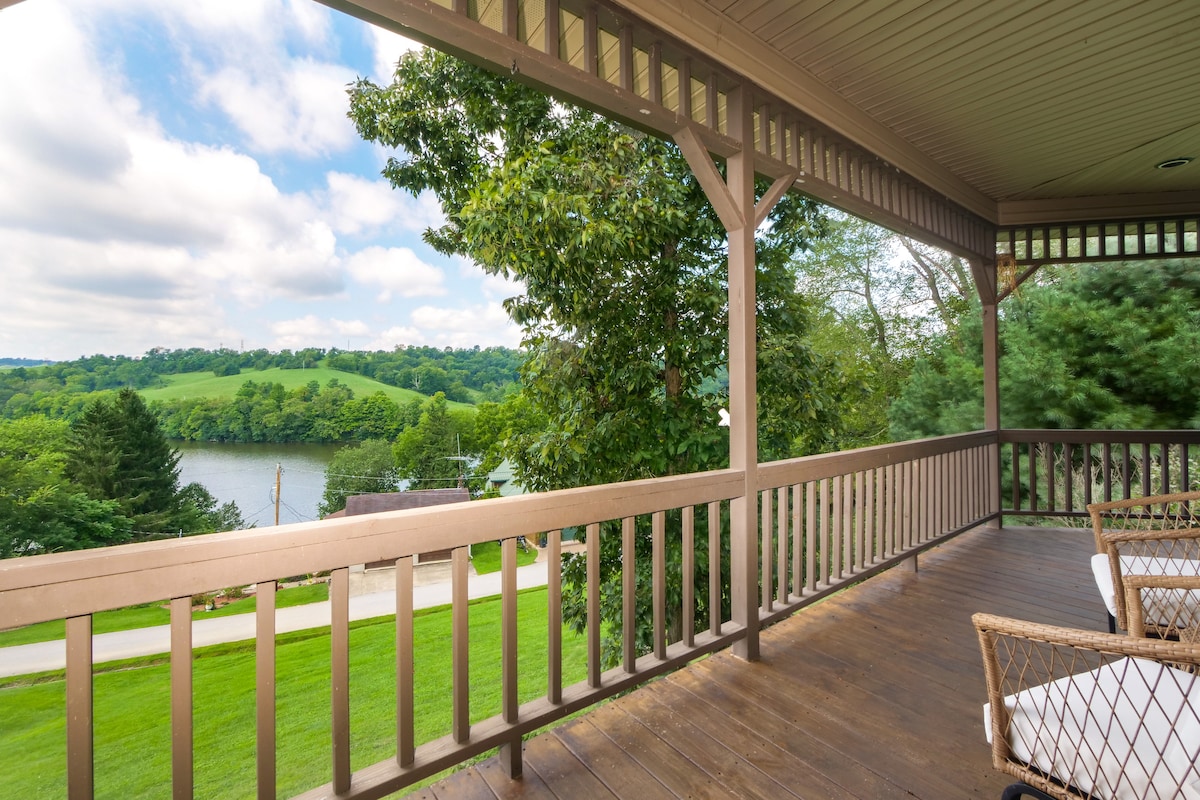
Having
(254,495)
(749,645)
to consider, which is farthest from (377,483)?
(749,645)

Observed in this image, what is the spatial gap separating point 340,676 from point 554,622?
69cm

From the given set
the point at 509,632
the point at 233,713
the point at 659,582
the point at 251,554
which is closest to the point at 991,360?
the point at 659,582

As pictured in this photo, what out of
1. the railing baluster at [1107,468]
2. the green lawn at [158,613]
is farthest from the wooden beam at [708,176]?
the railing baluster at [1107,468]

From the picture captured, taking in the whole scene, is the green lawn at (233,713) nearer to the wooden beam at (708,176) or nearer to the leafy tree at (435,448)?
the leafy tree at (435,448)

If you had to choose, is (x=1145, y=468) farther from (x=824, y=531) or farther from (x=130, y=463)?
(x=130, y=463)

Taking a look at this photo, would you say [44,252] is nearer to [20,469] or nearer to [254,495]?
[20,469]

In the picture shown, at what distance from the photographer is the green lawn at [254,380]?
16.9 ft

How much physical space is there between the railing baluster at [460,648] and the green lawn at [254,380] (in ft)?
15.8

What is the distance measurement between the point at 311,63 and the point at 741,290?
10748 mm

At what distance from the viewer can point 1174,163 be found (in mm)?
3691

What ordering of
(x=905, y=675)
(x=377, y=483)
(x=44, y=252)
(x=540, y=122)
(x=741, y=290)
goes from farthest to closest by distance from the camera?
(x=377, y=483) → (x=44, y=252) → (x=540, y=122) → (x=741, y=290) → (x=905, y=675)

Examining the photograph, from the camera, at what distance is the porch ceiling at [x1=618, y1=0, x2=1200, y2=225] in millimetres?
2152

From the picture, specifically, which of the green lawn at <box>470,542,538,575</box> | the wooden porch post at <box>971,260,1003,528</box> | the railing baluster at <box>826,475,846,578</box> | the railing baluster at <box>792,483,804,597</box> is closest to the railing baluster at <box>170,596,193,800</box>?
the green lawn at <box>470,542,538,575</box>

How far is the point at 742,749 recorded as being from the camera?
5.79 feet
